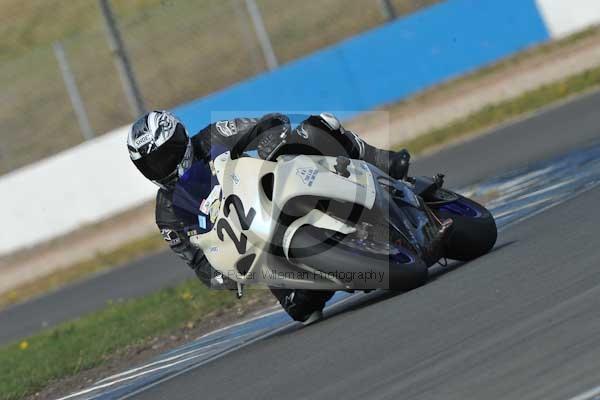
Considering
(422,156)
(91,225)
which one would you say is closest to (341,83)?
(422,156)

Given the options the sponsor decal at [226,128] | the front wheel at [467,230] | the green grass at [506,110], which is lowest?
the green grass at [506,110]

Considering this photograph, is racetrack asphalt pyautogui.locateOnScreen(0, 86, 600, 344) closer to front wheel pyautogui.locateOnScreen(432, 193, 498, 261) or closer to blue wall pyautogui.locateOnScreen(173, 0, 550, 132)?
blue wall pyautogui.locateOnScreen(173, 0, 550, 132)

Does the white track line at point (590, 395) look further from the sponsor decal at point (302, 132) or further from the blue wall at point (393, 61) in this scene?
the blue wall at point (393, 61)

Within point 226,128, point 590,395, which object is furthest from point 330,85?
point 590,395

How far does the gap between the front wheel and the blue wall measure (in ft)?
34.5

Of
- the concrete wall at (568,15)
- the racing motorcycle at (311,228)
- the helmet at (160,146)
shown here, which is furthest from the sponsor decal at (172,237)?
the concrete wall at (568,15)

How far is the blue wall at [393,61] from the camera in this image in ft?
61.4

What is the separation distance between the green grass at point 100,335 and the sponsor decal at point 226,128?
3.02 m

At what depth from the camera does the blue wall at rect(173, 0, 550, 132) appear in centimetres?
1870

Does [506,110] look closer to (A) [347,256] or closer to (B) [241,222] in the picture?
(A) [347,256]

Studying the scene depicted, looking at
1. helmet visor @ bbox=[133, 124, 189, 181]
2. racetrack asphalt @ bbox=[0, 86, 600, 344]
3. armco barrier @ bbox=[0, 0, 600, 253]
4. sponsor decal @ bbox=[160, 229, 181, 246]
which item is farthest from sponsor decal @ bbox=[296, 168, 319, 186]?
armco barrier @ bbox=[0, 0, 600, 253]

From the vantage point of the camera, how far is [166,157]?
25.7 ft

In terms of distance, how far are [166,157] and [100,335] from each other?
4.01 metres

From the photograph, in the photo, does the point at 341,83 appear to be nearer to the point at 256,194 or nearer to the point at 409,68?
the point at 409,68
